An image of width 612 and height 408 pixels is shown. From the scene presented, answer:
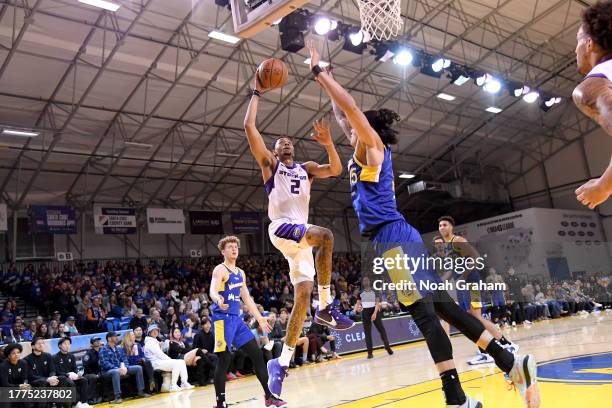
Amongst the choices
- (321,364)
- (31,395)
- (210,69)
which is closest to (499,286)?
(321,364)

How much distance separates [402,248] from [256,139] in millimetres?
1847

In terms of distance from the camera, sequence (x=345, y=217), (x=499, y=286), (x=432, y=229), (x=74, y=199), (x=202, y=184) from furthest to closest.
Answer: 1. (x=432, y=229)
2. (x=345, y=217)
3. (x=202, y=184)
4. (x=74, y=199)
5. (x=499, y=286)

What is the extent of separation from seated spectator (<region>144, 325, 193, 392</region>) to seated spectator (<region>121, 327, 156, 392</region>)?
0.14 metres

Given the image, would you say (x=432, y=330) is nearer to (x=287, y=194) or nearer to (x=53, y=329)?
(x=287, y=194)

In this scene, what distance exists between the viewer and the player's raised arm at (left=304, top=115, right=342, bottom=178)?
4.82m

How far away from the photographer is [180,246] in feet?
88.5

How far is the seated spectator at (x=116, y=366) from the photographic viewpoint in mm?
9594

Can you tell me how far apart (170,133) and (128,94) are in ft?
9.61

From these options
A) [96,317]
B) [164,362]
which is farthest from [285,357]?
[96,317]

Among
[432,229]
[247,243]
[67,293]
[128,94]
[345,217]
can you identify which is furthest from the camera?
[432,229]

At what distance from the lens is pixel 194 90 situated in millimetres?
20406

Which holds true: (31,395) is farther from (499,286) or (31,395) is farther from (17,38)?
(499,286)

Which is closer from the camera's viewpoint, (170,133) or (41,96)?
(41,96)

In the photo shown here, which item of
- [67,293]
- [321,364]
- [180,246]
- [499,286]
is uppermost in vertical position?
[180,246]
